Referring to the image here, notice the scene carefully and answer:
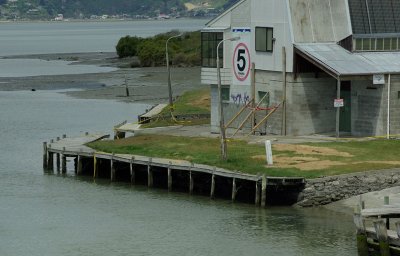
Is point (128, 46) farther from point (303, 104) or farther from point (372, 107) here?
point (372, 107)

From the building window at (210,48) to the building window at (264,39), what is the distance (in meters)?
3.52

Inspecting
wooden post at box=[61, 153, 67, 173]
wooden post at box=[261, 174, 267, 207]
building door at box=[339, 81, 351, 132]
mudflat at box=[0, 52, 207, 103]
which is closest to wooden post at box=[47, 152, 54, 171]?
wooden post at box=[61, 153, 67, 173]

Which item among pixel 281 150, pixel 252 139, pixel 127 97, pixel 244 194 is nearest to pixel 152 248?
pixel 244 194

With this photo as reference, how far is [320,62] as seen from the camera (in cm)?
6462

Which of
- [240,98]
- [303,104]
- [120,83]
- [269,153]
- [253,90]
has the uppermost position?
[253,90]

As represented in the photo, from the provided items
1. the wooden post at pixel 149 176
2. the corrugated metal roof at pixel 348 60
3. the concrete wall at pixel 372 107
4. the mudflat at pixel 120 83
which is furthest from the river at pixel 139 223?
the mudflat at pixel 120 83

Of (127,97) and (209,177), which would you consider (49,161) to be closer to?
(209,177)

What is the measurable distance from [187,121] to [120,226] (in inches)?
1178

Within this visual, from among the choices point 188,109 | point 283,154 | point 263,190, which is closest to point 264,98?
point 283,154

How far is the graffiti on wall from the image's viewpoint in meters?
70.6

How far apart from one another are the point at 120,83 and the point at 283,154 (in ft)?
261

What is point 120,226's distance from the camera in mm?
50500

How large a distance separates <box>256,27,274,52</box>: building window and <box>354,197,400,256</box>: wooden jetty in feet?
91.5

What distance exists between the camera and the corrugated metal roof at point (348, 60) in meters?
64.2
